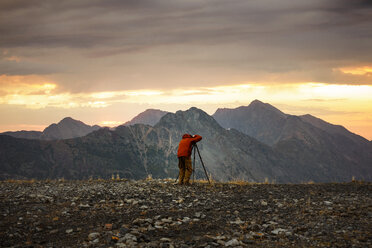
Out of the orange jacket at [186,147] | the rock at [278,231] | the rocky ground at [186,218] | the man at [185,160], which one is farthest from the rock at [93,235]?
the orange jacket at [186,147]

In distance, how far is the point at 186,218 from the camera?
14.2m

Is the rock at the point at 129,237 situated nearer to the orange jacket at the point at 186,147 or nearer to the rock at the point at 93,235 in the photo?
the rock at the point at 93,235

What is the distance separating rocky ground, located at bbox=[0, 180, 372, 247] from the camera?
1148 cm

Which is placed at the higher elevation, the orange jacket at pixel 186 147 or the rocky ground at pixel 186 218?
the orange jacket at pixel 186 147

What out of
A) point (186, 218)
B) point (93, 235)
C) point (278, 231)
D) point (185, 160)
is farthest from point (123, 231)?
point (185, 160)

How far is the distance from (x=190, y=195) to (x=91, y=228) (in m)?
7.25

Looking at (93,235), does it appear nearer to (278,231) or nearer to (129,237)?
(129,237)

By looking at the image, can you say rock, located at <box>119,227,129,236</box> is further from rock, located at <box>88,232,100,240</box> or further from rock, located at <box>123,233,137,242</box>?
rock, located at <box>88,232,100,240</box>

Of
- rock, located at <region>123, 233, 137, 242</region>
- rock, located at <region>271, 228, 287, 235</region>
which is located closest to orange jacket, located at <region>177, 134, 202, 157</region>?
rock, located at <region>271, 228, 287, 235</region>

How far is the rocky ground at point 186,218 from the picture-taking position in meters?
11.5

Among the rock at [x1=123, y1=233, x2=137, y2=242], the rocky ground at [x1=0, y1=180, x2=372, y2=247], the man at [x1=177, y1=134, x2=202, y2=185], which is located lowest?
the rocky ground at [x1=0, y1=180, x2=372, y2=247]

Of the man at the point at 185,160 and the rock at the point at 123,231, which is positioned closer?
the rock at the point at 123,231

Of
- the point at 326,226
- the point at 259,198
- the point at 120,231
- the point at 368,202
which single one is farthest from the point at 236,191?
the point at 120,231

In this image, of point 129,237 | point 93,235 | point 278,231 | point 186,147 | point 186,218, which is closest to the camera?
point 129,237
